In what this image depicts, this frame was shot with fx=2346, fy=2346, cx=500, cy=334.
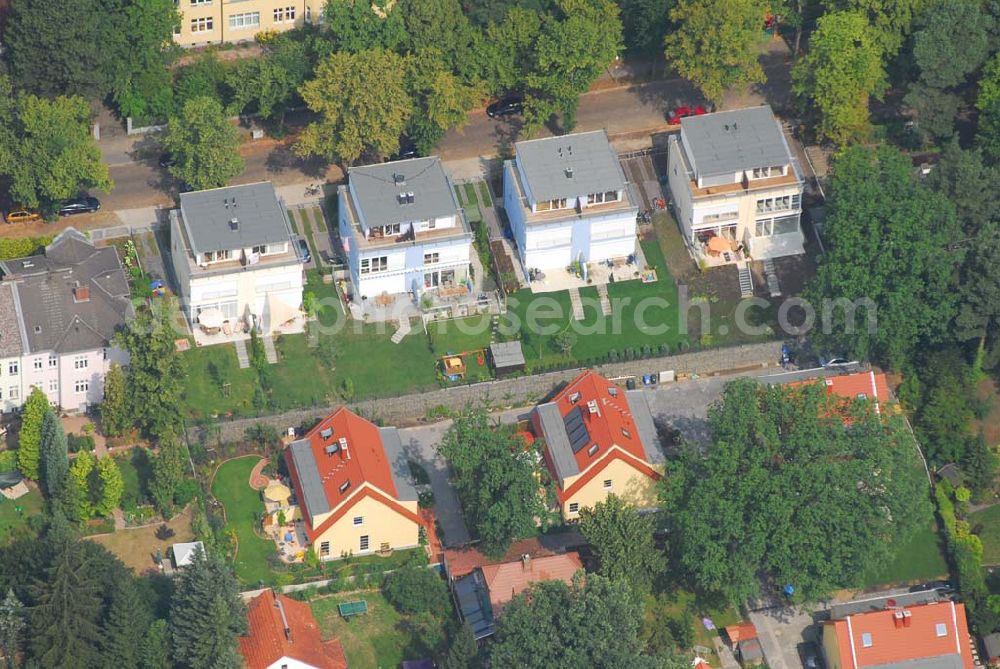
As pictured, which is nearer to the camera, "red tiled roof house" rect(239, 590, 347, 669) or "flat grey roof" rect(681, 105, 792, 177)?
"red tiled roof house" rect(239, 590, 347, 669)

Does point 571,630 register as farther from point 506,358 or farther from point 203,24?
point 203,24

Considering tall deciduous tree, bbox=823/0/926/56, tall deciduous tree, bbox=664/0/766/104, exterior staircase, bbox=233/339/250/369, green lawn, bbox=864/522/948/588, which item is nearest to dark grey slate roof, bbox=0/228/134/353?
exterior staircase, bbox=233/339/250/369

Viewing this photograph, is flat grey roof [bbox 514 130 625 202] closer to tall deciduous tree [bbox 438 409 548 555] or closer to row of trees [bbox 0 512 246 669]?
tall deciduous tree [bbox 438 409 548 555]

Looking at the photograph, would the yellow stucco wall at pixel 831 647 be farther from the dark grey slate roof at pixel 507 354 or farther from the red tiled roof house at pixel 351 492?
the dark grey slate roof at pixel 507 354

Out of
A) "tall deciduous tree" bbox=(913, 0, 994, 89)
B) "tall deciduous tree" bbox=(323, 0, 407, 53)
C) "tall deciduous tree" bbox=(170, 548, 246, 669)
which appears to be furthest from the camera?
"tall deciduous tree" bbox=(913, 0, 994, 89)

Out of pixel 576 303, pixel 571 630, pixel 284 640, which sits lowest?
pixel 571 630

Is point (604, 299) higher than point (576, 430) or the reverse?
higher

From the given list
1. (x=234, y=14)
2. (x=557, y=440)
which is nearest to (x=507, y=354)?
(x=557, y=440)

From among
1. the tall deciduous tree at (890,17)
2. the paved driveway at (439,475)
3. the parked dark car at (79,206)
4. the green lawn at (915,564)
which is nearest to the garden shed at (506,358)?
the paved driveway at (439,475)
